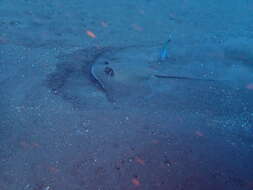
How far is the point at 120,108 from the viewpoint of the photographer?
604cm

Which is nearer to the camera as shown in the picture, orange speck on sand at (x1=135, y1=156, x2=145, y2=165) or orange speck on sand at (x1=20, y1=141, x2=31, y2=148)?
orange speck on sand at (x1=135, y1=156, x2=145, y2=165)

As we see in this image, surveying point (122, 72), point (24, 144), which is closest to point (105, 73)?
point (122, 72)

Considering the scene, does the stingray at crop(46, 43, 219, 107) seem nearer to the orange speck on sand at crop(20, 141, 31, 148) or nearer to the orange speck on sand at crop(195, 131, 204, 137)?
the orange speck on sand at crop(20, 141, 31, 148)

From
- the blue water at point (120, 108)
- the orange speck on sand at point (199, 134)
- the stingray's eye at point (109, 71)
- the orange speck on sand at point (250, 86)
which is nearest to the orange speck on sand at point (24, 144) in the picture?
the blue water at point (120, 108)

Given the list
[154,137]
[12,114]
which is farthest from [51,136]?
[154,137]

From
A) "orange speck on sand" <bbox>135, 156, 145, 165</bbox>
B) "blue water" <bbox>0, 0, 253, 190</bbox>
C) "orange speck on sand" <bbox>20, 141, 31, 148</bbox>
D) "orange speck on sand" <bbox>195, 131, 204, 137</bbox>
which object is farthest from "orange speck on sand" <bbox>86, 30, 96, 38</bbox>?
"orange speck on sand" <bbox>135, 156, 145, 165</bbox>

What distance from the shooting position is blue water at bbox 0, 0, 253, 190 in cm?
458

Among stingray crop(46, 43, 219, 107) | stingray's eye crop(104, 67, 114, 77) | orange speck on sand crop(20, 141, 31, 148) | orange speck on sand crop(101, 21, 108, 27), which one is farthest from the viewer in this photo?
orange speck on sand crop(101, 21, 108, 27)

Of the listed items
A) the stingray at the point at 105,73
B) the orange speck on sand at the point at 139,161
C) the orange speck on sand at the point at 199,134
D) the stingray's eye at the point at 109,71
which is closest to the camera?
the orange speck on sand at the point at 139,161

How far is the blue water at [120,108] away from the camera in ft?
15.0

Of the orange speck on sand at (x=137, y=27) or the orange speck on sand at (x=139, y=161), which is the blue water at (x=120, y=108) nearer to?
the orange speck on sand at (x=139, y=161)

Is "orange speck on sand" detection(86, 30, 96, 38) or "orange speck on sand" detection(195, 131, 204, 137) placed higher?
"orange speck on sand" detection(195, 131, 204, 137)

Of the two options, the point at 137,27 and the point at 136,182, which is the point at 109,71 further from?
the point at 137,27

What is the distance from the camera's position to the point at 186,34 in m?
11.3
